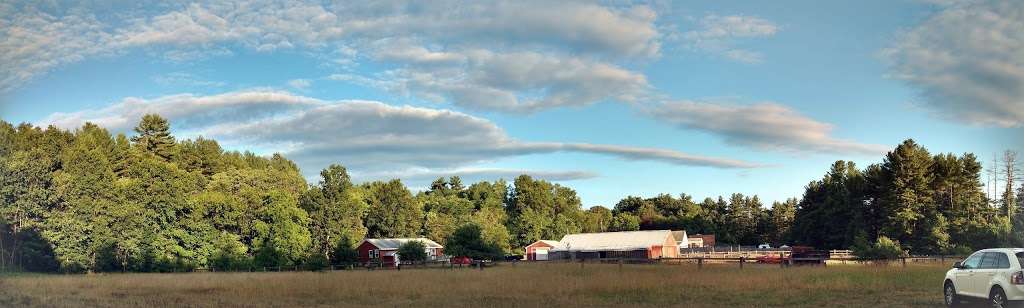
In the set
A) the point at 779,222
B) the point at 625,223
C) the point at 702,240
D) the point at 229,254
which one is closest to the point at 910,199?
the point at 702,240

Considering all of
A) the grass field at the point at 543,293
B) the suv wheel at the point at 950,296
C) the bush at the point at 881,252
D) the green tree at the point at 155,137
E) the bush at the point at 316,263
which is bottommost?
the bush at the point at 316,263

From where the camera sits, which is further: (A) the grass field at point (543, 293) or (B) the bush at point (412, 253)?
(B) the bush at point (412, 253)

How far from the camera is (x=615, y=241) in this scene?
9919cm

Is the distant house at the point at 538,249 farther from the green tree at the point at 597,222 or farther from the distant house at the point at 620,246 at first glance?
the green tree at the point at 597,222

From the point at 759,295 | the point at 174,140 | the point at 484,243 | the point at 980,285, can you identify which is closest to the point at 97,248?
the point at 484,243

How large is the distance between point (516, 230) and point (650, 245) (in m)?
42.9

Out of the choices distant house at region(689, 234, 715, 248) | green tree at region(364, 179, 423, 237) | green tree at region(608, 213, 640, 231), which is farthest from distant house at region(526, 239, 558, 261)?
green tree at region(608, 213, 640, 231)

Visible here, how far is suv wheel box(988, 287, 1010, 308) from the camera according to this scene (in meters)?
17.6

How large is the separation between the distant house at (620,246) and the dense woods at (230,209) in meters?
10.2

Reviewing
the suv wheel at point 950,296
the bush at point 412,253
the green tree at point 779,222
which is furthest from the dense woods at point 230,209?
the suv wheel at point 950,296

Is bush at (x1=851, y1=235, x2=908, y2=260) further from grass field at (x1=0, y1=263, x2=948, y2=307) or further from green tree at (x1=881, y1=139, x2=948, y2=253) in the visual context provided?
grass field at (x1=0, y1=263, x2=948, y2=307)

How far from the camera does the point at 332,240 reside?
9394cm

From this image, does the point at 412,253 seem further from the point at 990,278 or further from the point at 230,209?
the point at 990,278

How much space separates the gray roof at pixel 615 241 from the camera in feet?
313
